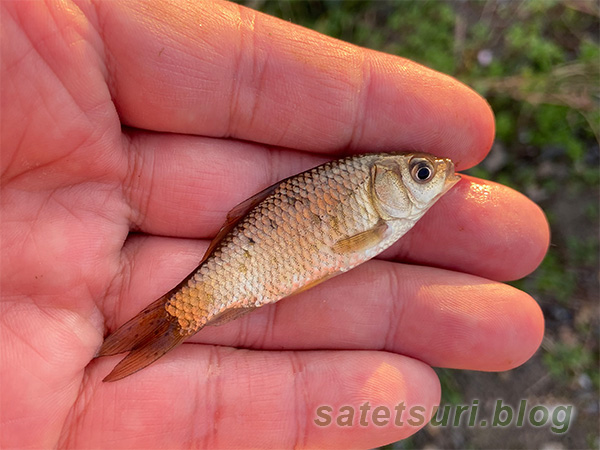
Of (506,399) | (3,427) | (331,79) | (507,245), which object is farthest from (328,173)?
(506,399)

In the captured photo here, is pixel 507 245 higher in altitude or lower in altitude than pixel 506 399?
higher

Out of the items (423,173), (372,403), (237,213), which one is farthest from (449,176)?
(372,403)

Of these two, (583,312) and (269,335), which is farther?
(583,312)

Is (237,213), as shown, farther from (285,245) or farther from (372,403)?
(372,403)

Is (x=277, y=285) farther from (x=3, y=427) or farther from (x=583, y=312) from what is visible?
(x=583, y=312)

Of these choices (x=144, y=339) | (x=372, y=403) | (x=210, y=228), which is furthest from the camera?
(x=210, y=228)

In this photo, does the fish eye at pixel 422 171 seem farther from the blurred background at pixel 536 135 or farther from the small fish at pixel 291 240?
the blurred background at pixel 536 135
